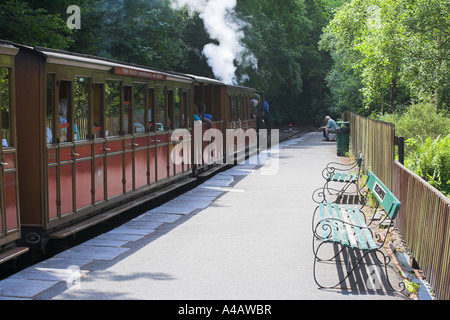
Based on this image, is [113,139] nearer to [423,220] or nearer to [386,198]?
[386,198]

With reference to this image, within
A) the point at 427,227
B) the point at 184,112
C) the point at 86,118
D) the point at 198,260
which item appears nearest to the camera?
the point at 427,227

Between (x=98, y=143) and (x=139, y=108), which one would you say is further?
(x=139, y=108)

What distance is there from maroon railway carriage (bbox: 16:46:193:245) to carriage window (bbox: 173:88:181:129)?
953 millimetres

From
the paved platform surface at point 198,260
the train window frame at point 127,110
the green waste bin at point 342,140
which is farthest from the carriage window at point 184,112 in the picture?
the green waste bin at point 342,140

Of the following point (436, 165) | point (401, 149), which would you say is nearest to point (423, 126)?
point (436, 165)

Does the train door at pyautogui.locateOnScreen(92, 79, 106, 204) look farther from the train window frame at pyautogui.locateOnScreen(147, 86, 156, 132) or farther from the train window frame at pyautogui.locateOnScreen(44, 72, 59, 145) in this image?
the train window frame at pyautogui.locateOnScreen(147, 86, 156, 132)

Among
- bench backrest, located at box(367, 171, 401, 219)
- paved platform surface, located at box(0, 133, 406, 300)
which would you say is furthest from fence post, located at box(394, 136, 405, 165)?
paved platform surface, located at box(0, 133, 406, 300)

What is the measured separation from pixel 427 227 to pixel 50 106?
482 cm

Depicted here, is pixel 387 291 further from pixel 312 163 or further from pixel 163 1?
pixel 163 1

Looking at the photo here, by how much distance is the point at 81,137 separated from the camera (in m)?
8.66

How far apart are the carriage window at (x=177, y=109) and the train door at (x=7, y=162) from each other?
6.97m

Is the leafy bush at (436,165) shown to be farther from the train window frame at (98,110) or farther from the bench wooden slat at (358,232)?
the train window frame at (98,110)

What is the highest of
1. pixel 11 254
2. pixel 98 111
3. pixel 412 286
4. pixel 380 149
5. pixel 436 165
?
pixel 98 111

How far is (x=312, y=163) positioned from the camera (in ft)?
67.1
